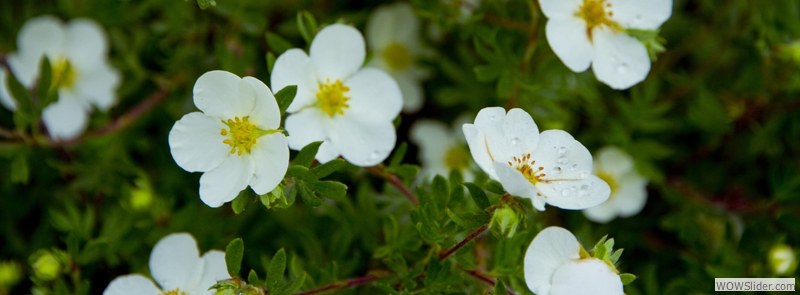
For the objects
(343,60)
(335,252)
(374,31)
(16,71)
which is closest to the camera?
(343,60)

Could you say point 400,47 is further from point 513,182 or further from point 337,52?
point 513,182

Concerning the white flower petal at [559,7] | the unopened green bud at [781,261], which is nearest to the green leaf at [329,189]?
the white flower petal at [559,7]

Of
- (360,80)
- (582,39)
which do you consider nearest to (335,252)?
(360,80)

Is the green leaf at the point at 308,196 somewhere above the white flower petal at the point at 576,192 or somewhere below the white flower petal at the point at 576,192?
above

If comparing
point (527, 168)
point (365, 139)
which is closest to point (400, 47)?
point (365, 139)

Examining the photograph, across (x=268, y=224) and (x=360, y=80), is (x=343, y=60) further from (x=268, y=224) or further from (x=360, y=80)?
(x=268, y=224)

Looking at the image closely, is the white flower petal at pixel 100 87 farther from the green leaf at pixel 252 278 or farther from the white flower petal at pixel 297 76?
the green leaf at pixel 252 278
